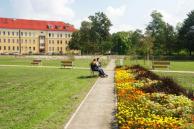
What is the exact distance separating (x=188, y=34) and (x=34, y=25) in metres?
73.3

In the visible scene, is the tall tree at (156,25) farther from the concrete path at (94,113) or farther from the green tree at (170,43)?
the concrete path at (94,113)

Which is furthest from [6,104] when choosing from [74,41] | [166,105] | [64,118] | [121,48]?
[121,48]

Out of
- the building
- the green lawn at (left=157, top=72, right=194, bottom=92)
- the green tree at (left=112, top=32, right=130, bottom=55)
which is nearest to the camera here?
the green lawn at (left=157, top=72, right=194, bottom=92)

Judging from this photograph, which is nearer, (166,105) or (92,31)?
(166,105)

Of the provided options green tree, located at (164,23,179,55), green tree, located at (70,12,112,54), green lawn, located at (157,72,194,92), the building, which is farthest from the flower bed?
the building

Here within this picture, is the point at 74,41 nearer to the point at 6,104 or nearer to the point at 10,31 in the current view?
the point at 10,31

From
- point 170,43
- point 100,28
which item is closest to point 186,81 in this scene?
point 170,43

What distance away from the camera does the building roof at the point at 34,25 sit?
14300cm

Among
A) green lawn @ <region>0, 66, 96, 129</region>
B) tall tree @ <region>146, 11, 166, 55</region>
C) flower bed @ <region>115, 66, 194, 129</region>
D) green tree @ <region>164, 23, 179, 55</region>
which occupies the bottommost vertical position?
green lawn @ <region>0, 66, 96, 129</region>

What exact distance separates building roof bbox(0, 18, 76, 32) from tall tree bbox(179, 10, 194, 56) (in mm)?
66510

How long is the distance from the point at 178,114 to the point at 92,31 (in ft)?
343

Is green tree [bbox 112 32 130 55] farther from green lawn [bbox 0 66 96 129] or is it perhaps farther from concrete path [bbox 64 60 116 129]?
concrete path [bbox 64 60 116 129]

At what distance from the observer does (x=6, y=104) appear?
15.8 metres

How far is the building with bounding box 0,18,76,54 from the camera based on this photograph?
144 metres
